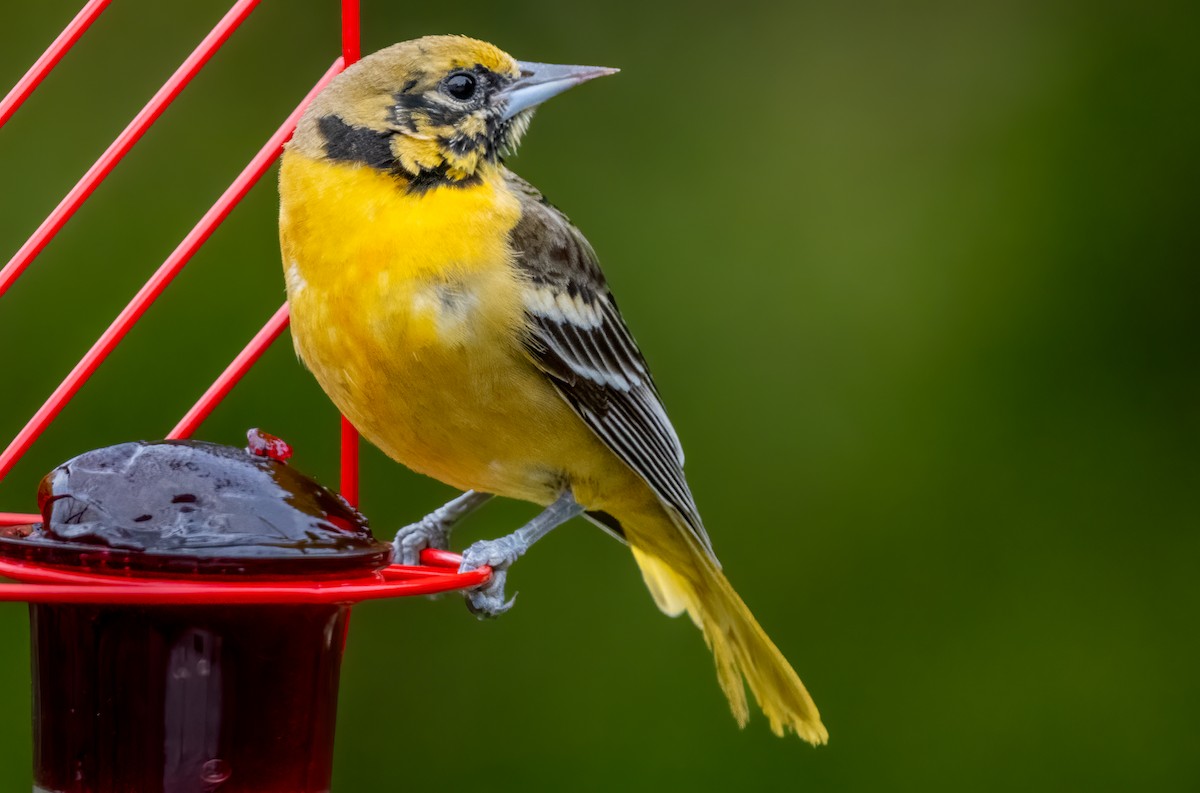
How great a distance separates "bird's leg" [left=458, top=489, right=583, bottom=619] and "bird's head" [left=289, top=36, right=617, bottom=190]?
699 mm

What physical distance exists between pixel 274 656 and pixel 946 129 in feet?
11.5

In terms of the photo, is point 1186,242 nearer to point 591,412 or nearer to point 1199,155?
point 1199,155

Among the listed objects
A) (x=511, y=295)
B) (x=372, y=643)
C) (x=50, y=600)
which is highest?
(x=511, y=295)

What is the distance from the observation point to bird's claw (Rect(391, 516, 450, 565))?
11.1 feet

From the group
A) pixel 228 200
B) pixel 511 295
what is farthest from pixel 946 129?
pixel 228 200

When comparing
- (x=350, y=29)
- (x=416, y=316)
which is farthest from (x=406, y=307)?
(x=350, y=29)

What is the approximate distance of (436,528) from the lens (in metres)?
3.66

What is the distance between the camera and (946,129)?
542cm

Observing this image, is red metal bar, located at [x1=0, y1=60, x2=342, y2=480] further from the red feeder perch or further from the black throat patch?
the black throat patch

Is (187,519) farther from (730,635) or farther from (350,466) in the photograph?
(730,635)

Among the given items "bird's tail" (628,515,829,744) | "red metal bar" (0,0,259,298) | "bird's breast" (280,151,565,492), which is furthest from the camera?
"bird's tail" (628,515,829,744)

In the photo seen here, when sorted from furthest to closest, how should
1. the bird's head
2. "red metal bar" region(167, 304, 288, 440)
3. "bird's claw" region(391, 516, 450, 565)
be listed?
"bird's claw" region(391, 516, 450, 565)
the bird's head
"red metal bar" region(167, 304, 288, 440)

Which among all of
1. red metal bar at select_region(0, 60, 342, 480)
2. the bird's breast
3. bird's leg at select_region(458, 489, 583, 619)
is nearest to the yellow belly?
the bird's breast

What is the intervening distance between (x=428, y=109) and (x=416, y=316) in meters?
0.45
